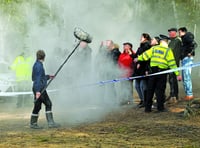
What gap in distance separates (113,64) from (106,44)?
0.70 m

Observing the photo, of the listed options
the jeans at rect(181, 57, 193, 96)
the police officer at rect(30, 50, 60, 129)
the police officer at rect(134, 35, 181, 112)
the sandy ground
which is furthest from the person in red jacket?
the police officer at rect(30, 50, 60, 129)

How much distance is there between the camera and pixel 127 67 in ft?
51.0

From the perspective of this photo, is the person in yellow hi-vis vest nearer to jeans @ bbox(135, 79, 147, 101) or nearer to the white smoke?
the white smoke

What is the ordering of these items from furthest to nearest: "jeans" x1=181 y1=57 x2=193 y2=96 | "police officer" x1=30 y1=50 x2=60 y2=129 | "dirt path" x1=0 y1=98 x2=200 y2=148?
"jeans" x1=181 y1=57 x2=193 y2=96 < "police officer" x1=30 y1=50 x2=60 y2=129 < "dirt path" x1=0 y1=98 x2=200 y2=148

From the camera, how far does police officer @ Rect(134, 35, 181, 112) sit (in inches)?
508

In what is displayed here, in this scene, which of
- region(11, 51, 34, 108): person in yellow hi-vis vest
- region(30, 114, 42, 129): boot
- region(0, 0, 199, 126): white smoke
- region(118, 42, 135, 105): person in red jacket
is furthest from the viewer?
region(11, 51, 34, 108): person in yellow hi-vis vest

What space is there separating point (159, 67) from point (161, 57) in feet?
0.93

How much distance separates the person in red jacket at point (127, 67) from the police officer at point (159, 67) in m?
2.41

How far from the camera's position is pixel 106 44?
52.9 ft

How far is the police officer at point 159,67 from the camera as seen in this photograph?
42.4ft

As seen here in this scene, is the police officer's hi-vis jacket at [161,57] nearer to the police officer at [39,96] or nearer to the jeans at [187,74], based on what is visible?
the jeans at [187,74]

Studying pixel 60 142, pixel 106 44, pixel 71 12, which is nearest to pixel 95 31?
pixel 71 12

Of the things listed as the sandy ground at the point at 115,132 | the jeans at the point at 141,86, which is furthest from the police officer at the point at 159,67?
the jeans at the point at 141,86

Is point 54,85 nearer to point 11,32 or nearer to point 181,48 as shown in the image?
point 181,48
